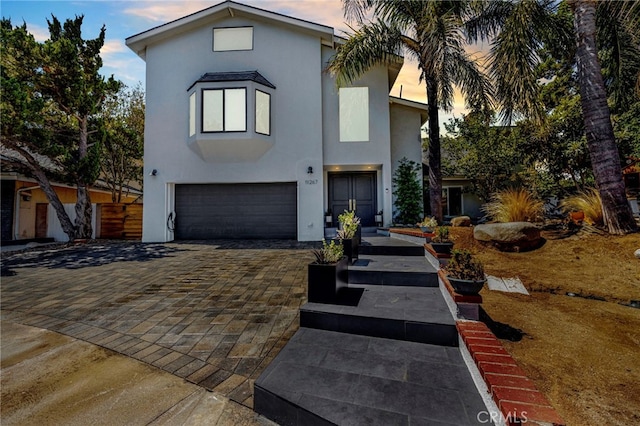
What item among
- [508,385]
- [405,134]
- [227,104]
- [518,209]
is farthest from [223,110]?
[508,385]

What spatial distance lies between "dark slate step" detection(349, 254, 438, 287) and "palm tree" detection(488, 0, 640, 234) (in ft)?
13.1

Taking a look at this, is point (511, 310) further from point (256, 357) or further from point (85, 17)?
point (85, 17)

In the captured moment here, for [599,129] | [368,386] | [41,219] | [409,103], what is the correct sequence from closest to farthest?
1. [368,386]
2. [599,129]
3. [409,103]
4. [41,219]

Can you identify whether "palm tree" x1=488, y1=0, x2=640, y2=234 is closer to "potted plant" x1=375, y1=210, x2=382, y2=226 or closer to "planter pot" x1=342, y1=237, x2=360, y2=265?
"planter pot" x1=342, y1=237, x2=360, y2=265

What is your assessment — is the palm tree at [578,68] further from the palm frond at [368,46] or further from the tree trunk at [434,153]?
the palm frond at [368,46]

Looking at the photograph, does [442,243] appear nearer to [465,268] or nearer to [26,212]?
[465,268]

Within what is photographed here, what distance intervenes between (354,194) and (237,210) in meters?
4.84

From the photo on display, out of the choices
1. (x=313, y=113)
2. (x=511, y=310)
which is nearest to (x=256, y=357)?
(x=511, y=310)

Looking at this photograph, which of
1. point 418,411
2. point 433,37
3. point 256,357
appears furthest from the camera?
point 433,37

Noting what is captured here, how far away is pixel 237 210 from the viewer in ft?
35.6

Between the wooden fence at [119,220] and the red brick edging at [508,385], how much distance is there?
1433cm

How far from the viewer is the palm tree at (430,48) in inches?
263

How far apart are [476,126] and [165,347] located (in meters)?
14.0

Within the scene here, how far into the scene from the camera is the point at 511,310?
10.9 feet
